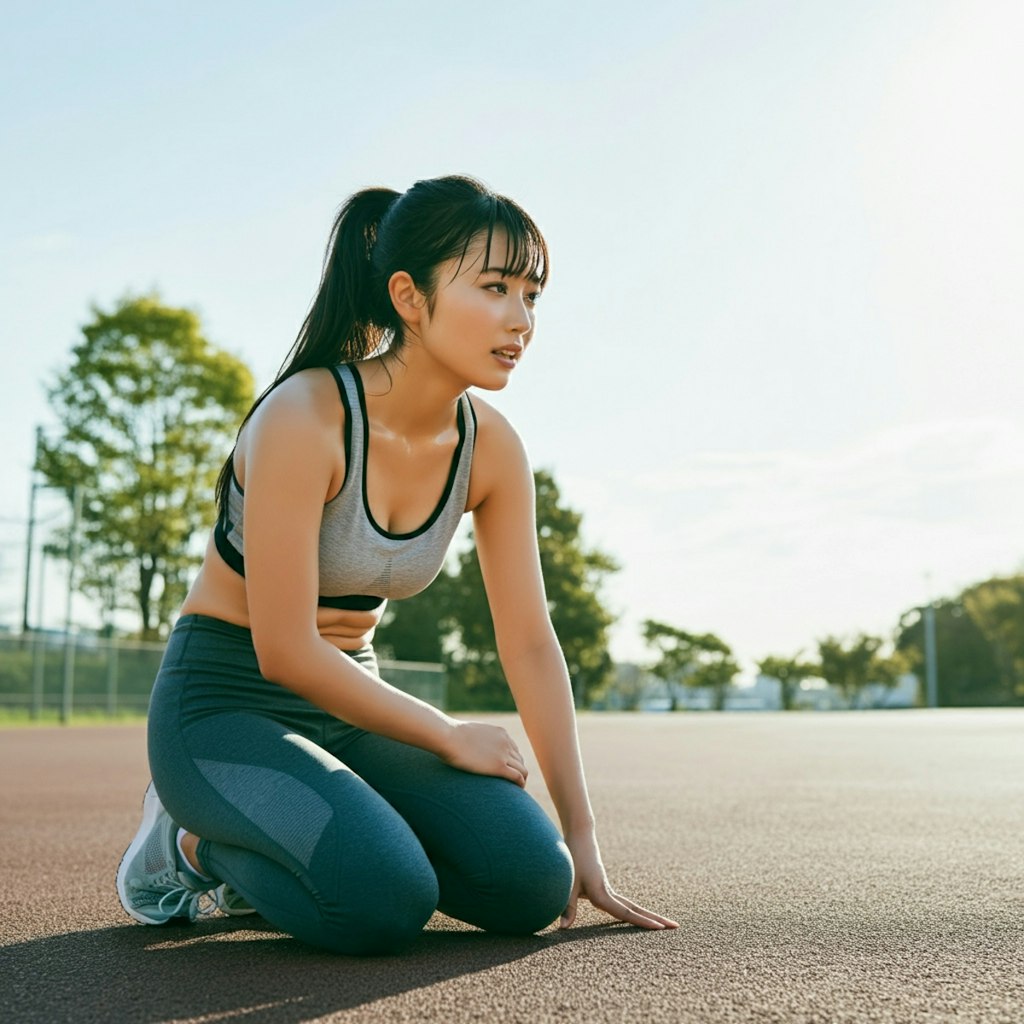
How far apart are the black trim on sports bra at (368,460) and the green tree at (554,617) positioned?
142 feet

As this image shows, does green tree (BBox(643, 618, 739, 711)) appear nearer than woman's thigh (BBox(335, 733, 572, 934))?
No

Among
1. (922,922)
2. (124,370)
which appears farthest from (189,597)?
(124,370)

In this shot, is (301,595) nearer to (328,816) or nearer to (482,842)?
(328,816)

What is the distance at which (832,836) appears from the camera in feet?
15.6

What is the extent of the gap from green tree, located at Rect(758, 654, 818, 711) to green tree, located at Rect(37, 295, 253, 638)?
1489 inches

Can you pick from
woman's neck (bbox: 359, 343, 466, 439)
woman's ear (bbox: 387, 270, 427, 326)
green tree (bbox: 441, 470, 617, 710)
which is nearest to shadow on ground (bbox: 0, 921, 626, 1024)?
woman's neck (bbox: 359, 343, 466, 439)

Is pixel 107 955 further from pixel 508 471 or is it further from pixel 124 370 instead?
pixel 124 370

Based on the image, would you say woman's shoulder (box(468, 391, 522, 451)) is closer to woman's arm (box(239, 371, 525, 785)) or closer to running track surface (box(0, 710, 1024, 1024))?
woman's arm (box(239, 371, 525, 785))

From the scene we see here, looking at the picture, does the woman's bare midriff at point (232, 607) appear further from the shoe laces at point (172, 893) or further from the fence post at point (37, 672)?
the fence post at point (37, 672)

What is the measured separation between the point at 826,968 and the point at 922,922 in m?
0.63

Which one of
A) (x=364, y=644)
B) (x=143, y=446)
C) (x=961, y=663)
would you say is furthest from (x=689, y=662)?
(x=364, y=644)

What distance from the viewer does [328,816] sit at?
2.41 meters

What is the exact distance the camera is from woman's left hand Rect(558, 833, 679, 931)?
270 centimetres

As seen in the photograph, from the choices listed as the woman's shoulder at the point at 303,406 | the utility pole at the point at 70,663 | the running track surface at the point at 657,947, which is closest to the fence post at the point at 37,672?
the utility pole at the point at 70,663
